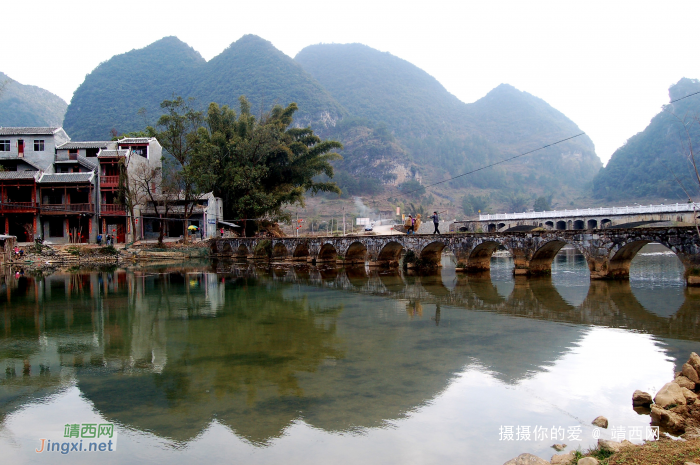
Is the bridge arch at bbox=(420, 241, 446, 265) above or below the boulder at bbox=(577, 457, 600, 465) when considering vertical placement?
above

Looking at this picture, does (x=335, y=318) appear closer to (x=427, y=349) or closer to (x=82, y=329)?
(x=427, y=349)

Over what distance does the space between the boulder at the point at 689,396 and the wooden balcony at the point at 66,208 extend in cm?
4227

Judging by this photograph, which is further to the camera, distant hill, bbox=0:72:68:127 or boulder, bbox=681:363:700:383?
distant hill, bbox=0:72:68:127

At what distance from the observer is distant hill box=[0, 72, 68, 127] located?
10850cm

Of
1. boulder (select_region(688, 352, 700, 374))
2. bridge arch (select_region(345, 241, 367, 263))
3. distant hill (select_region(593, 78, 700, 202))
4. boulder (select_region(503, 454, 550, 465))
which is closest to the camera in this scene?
boulder (select_region(503, 454, 550, 465))

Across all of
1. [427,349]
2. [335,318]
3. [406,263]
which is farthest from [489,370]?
[406,263]

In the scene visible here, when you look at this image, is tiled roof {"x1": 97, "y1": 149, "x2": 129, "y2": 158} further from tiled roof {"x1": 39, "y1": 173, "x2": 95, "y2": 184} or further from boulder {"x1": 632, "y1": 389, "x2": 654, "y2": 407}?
boulder {"x1": 632, "y1": 389, "x2": 654, "y2": 407}

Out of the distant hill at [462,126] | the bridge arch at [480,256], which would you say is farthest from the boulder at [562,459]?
the distant hill at [462,126]

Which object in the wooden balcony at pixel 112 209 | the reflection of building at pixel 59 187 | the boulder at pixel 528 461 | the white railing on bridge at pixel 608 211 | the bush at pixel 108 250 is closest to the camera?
the boulder at pixel 528 461

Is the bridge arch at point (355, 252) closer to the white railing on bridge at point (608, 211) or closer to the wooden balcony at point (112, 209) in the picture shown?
the wooden balcony at point (112, 209)

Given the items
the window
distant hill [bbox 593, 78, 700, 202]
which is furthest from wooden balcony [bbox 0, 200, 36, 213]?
distant hill [bbox 593, 78, 700, 202]

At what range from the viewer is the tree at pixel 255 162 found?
41938 mm

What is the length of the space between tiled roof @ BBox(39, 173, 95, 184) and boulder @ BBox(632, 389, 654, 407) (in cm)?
4194

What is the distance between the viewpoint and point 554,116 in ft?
618
